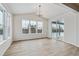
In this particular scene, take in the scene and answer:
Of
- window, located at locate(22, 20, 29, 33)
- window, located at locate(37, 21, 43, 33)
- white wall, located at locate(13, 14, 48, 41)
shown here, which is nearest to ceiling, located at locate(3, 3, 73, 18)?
white wall, located at locate(13, 14, 48, 41)

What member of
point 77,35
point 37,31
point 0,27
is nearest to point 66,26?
point 77,35

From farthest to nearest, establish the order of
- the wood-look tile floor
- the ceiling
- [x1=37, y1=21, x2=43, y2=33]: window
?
[x1=37, y1=21, x2=43, y2=33]: window
the ceiling
the wood-look tile floor

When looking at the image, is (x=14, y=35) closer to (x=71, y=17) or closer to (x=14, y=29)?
(x=14, y=29)

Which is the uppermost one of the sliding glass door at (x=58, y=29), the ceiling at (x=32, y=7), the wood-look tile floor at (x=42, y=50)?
the ceiling at (x=32, y=7)

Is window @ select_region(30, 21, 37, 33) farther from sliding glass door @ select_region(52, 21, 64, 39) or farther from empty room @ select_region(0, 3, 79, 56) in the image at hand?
sliding glass door @ select_region(52, 21, 64, 39)

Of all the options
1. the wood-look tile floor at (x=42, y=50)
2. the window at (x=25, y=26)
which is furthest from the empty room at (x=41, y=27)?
the wood-look tile floor at (x=42, y=50)

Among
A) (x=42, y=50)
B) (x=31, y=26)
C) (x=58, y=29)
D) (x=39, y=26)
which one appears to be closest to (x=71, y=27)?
(x=58, y=29)

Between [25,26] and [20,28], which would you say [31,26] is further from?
[20,28]

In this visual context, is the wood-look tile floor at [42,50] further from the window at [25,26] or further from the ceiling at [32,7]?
the window at [25,26]

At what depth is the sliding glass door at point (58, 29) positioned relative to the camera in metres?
9.26

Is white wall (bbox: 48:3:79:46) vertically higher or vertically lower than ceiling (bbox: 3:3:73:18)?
lower

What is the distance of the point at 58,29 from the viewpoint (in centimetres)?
991

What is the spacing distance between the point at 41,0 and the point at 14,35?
25.4ft

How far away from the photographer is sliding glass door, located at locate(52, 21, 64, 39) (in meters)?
9.26
